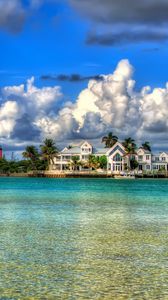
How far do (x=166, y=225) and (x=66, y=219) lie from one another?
6.91 meters

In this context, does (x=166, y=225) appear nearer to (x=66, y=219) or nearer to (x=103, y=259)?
(x=66, y=219)

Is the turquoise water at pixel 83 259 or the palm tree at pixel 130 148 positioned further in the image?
the palm tree at pixel 130 148

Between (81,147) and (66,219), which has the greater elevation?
(81,147)

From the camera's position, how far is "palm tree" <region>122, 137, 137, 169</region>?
18962 cm

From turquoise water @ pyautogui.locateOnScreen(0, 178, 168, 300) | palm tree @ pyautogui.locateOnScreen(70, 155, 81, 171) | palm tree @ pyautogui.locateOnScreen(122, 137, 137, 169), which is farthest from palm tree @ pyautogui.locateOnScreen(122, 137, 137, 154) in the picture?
turquoise water @ pyautogui.locateOnScreen(0, 178, 168, 300)

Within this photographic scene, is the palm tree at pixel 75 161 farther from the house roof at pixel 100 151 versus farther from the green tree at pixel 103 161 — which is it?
the green tree at pixel 103 161

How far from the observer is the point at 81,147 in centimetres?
19762

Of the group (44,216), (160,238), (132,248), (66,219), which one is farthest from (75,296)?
(44,216)

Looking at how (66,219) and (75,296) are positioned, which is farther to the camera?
(66,219)

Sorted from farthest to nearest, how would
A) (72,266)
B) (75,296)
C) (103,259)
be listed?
(103,259)
(72,266)
(75,296)

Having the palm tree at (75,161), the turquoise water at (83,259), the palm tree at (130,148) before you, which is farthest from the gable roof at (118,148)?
the turquoise water at (83,259)

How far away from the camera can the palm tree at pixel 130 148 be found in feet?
622

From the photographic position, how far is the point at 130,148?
18925 cm

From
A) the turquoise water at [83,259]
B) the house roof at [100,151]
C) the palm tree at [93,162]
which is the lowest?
the turquoise water at [83,259]
